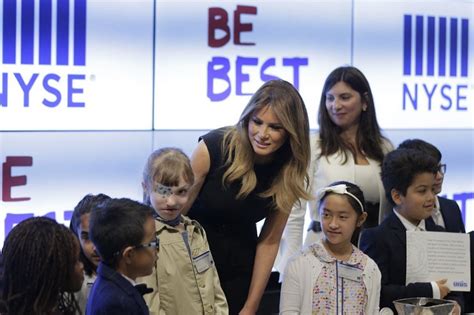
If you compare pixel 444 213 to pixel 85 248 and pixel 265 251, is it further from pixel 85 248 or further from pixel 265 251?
pixel 85 248

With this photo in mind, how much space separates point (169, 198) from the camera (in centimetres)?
320

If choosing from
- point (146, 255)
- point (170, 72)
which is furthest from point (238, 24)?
point (146, 255)

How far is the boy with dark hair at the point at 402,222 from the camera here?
3.78 metres

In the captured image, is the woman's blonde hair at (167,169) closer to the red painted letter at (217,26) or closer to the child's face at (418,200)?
the child's face at (418,200)

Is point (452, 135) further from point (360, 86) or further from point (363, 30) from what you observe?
point (360, 86)

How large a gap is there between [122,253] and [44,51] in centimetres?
140

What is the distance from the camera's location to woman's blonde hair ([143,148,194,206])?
3207mm

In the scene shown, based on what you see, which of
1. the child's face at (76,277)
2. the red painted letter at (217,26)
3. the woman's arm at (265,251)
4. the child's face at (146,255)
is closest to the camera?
the child's face at (76,277)

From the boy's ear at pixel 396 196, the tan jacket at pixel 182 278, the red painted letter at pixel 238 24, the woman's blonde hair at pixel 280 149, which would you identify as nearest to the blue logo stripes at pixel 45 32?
the red painted letter at pixel 238 24

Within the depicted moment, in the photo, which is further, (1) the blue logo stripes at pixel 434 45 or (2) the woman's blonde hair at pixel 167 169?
(1) the blue logo stripes at pixel 434 45

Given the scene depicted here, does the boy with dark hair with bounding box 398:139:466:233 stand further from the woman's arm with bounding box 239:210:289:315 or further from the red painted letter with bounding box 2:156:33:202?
the red painted letter with bounding box 2:156:33:202

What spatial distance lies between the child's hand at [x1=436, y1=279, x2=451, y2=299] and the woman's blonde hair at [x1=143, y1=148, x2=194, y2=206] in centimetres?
122

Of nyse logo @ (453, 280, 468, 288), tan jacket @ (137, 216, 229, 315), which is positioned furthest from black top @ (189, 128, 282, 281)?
nyse logo @ (453, 280, 468, 288)

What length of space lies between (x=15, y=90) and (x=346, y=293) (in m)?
1.61
